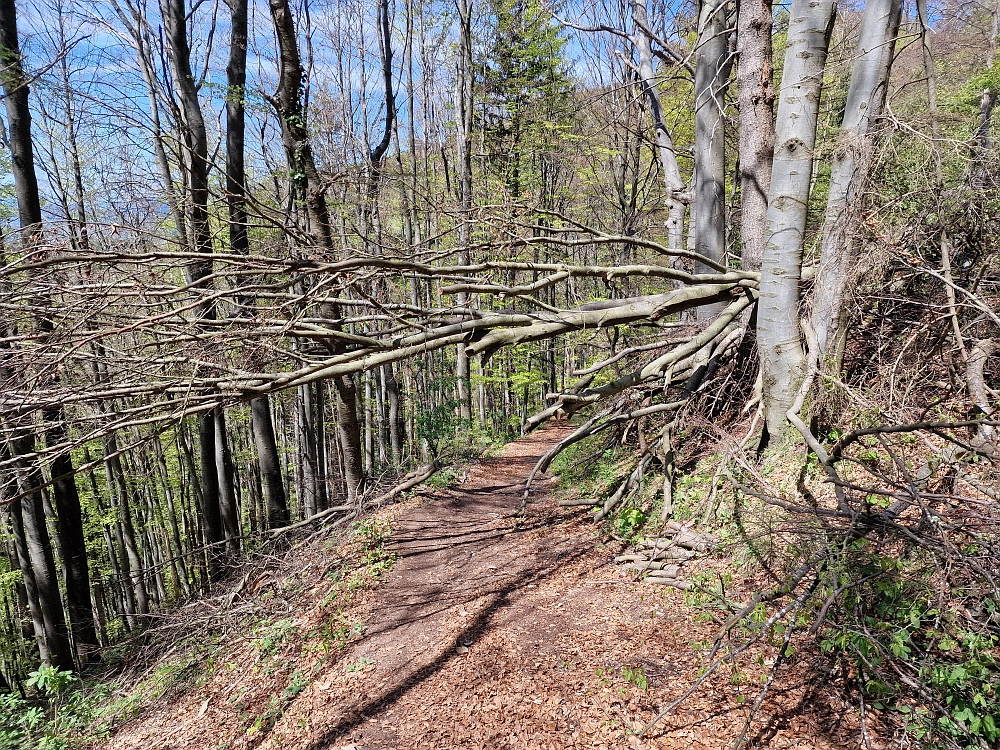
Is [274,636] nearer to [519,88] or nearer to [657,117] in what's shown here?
[657,117]

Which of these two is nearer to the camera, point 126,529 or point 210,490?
point 210,490

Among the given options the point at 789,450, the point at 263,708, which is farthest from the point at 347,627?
the point at 789,450

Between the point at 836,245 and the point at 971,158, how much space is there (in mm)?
991

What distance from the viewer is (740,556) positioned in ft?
12.7

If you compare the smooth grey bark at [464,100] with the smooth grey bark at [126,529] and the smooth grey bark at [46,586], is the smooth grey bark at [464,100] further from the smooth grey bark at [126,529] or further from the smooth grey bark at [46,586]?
the smooth grey bark at [126,529]

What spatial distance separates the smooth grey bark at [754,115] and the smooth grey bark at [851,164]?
3.35 ft

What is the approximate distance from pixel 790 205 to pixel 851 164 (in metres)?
0.50

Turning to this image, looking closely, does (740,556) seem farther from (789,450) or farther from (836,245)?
(836,245)

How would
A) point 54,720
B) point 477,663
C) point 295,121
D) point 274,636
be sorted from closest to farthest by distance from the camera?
point 477,663 < point 54,720 < point 274,636 < point 295,121

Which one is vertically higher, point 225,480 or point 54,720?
point 225,480

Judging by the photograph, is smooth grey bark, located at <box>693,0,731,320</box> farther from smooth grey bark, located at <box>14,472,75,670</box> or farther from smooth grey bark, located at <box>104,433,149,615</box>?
smooth grey bark, located at <box>104,433,149,615</box>

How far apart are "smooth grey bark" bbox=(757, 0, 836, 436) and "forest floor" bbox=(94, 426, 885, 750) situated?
7.08 feet

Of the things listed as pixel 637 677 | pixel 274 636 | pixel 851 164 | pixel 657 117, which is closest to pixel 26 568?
pixel 274 636

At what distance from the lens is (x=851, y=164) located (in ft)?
13.4
